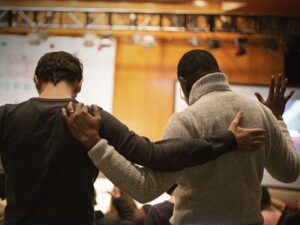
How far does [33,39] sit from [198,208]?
138 inches

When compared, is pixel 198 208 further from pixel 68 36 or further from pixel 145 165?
pixel 68 36

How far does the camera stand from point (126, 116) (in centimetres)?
486

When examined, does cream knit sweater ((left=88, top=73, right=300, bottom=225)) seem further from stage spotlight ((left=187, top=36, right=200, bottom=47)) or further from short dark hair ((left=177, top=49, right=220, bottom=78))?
stage spotlight ((left=187, top=36, right=200, bottom=47))

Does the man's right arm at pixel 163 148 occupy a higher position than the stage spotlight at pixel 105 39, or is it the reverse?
the stage spotlight at pixel 105 39

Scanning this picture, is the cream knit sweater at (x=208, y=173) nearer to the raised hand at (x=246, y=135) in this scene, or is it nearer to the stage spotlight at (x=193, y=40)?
the raised hand at (x=246, y=135)

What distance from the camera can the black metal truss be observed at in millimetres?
4445

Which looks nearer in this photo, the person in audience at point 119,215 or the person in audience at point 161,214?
the person in audience at point 161,214

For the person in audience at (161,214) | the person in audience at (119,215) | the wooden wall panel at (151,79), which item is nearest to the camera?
the person in audience at (161,214)

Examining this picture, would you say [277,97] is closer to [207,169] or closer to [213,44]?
[207,169]

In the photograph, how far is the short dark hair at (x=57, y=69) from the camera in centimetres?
141

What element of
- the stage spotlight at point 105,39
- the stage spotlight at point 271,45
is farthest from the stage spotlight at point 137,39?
the stage spotlight at point 271,45

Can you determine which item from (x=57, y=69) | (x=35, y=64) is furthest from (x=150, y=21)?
(x=57, y=69)

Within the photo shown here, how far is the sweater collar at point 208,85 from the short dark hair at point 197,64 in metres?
0.03

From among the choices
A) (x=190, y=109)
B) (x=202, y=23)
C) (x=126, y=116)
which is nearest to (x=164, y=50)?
(x=202, y=23)
